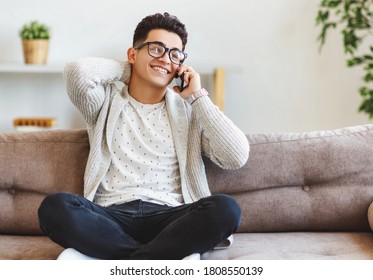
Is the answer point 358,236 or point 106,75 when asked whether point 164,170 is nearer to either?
point 106,75

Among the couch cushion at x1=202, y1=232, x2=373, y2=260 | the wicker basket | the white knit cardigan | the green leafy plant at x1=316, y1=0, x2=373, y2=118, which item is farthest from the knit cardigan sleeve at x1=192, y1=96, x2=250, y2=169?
the wicker basket

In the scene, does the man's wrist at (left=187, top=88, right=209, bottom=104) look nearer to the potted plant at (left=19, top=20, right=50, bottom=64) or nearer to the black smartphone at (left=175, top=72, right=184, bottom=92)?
the black smartphone at (left=175, top=72, right=184, bottom=92)

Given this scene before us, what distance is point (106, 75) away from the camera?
6.08 feet

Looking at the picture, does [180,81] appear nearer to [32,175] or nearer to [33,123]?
[32,175]

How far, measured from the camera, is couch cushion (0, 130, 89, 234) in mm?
1831

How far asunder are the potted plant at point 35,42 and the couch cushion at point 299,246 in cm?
170

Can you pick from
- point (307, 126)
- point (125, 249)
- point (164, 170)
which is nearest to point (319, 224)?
→ point (164, 170)

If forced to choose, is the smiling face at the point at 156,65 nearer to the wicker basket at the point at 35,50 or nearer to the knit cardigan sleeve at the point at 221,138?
the knit cardigan sleeve at the point at 221,138

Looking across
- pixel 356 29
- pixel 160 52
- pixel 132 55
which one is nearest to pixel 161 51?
pixel 160 52

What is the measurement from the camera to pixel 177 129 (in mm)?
1833

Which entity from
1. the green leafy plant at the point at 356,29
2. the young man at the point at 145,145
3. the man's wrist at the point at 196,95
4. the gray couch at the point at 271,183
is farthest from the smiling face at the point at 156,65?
the green leafy plant at the point at 356,29

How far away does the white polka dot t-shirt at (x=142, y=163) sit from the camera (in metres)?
1.75

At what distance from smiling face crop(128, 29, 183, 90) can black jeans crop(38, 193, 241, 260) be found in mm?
467

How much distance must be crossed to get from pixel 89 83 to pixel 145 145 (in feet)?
0.82
